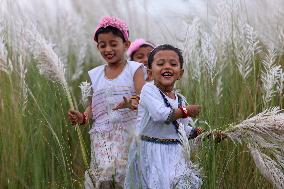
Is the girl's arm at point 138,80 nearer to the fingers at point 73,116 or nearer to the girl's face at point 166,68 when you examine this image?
the fingers at point 73,116

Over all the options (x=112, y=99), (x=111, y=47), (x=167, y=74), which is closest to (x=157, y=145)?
(x=167, y=74)

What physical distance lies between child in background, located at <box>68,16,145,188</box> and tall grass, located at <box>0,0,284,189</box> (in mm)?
185

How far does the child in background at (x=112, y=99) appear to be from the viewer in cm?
314

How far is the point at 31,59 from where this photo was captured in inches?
193

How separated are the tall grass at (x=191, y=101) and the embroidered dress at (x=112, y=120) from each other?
19 cm

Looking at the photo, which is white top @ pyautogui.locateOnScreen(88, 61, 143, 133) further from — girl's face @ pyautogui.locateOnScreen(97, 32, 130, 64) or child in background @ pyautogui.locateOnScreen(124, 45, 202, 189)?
child in background @ pyautogui.locateOnScreen(124, 45, 202, 189)

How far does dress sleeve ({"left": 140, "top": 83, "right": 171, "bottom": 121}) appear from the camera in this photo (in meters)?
2.64

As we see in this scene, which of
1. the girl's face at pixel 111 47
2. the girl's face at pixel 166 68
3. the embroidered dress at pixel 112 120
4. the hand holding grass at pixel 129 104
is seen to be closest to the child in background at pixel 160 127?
the girl's face at pixel 166 68

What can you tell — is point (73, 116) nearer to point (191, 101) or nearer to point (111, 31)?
point (111, 31)

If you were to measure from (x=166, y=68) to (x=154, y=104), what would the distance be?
6.9 inches

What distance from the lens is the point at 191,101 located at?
146 inches

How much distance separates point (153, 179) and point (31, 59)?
2.44 metres

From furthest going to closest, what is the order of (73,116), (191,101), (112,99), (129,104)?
1. (191,101)
2. (112,99)
3. (73,116)
4. (129,104)

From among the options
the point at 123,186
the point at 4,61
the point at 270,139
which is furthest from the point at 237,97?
the point at 270,139
